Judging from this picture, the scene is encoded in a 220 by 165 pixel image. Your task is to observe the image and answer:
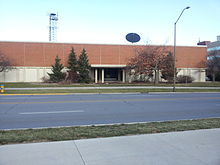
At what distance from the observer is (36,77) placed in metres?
37.5

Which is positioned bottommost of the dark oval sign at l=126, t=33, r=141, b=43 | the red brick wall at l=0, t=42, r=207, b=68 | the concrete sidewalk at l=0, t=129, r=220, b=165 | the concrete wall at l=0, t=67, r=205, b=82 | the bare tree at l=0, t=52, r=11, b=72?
the concrete sidewalk at l=0, t=129, r=220, b=165

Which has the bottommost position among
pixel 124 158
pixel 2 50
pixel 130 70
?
pixel 124 158

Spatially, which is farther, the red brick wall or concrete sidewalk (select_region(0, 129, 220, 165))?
the red brick wall

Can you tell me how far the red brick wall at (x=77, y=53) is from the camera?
37375mm

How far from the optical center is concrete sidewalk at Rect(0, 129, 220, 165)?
12.9 ft

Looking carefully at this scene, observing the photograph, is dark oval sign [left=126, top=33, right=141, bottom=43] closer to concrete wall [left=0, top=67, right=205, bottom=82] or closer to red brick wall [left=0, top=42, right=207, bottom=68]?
red brick wall [left=0, top=42, right=207, bottom=68]

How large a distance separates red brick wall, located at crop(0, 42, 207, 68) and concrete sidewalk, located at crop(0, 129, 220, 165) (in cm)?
3359

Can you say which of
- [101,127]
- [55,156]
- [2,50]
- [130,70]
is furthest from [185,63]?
[55,156]

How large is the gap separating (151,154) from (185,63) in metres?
41.6

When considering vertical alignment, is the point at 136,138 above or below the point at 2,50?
below

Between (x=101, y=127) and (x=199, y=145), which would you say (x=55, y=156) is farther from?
(x=199, y=145)

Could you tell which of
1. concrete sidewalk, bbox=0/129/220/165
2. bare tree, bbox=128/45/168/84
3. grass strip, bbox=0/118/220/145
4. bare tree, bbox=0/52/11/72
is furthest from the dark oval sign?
concrete sidewalk, bbox=0/129/220/165

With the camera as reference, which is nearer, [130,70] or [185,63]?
[130,70]

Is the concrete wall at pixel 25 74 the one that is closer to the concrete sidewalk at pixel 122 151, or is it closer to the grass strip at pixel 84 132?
the grass strip at pixel 84 132
